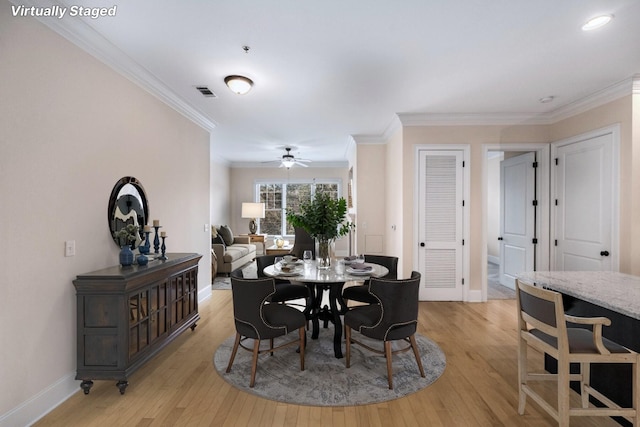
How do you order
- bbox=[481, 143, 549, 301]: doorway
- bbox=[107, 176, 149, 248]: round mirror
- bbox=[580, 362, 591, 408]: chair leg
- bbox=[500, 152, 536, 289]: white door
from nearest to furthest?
bbox=[580, 362, 591, 408]: chair leg < bbox=[107, 176, 149, 248]: round mirror < bbox=[481, 143, 549, 301]: doorway < bbox=[500, 152, 536, 289]: white door

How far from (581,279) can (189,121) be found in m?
4.55

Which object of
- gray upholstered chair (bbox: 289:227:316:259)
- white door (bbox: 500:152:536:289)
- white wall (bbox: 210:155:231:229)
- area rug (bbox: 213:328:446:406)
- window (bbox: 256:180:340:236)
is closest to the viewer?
area rug (bbox: 213:328:446:406)

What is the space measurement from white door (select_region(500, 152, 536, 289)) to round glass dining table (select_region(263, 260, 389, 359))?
3.00m

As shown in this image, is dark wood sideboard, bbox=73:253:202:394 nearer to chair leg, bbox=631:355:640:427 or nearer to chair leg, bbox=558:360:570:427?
chair leg, bbox=558:360:570:427

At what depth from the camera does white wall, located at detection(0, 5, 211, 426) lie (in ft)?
6.07

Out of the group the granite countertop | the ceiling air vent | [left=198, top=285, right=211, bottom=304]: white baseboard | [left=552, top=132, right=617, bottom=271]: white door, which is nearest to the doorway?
[left=552, top=132, right=617, bottom=271]: white door

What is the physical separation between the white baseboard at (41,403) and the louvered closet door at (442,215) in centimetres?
406

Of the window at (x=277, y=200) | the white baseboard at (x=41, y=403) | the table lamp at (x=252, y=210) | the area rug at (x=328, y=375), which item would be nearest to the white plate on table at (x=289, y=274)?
the area rug at (x=328, y=375)

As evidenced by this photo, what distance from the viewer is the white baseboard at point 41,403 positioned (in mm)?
1856

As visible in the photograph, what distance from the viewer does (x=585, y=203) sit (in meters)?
3.84

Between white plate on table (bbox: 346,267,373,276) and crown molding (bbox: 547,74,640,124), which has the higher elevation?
crown molding (bbox: 547,74,640,124)

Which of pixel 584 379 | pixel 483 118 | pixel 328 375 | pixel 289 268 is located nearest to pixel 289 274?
pixel 289 268

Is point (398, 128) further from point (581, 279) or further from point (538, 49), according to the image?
point (581, 279)

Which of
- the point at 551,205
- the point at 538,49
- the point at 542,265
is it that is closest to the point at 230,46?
the point at 538,49
